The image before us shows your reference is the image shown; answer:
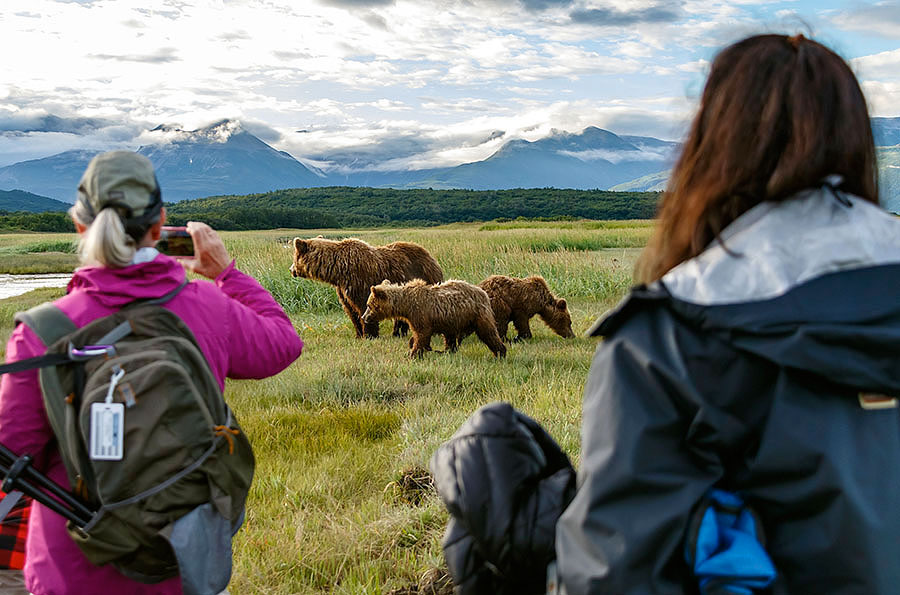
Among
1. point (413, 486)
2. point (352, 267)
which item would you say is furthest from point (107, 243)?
point (352, 267)

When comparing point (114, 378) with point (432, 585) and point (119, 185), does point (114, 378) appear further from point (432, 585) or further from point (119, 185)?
point (432, 585)

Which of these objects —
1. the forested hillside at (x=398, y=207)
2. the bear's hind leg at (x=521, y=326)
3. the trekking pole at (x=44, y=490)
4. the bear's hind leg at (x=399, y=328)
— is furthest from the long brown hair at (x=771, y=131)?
the forested hillside at (x=398, y=207)

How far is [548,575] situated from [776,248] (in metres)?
0.89

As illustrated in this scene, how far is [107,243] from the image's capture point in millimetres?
1994

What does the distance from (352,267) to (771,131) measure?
8.02m

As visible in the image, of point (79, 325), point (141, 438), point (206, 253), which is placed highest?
point (206, 253)

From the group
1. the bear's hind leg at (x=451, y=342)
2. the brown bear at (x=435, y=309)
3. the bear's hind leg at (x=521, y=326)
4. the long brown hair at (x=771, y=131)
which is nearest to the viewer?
the long brown hair at (x=771, y=131)

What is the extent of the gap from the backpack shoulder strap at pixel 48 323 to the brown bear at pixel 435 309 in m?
5.81

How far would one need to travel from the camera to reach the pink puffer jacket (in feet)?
6.63

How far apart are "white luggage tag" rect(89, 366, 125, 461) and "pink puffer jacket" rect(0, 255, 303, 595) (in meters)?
0.22

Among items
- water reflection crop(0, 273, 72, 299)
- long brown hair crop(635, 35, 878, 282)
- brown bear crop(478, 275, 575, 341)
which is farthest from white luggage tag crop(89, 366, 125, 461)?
water reflection crop(0, 273, 72, 299)

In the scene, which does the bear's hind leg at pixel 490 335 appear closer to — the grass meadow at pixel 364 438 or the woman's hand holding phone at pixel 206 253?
the grass meadow at pixel 364 438

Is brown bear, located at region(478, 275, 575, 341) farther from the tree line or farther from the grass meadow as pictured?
the tree line

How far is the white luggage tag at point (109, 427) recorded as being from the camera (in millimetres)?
1938
